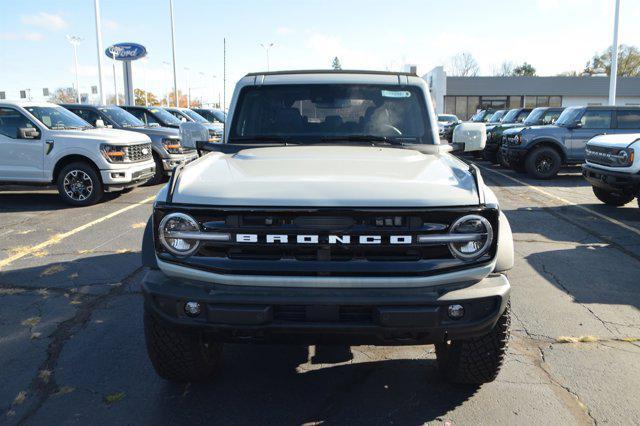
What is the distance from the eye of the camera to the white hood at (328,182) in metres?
2.58

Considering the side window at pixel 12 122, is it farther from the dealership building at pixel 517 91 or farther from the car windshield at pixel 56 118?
the dealership building at pixel 517 91

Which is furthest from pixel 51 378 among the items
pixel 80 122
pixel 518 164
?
pixel 518 164

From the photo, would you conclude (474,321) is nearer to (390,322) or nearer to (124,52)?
(390,322)

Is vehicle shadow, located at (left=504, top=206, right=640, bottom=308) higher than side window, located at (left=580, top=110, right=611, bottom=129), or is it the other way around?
side window, located at (left=580, top=110, right=611, bottom=129)

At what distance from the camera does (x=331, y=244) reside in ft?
8.45

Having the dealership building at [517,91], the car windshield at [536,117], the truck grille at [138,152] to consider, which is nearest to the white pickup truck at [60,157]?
the truck grille at [138,152]

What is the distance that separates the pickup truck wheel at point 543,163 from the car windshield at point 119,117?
9517 mm

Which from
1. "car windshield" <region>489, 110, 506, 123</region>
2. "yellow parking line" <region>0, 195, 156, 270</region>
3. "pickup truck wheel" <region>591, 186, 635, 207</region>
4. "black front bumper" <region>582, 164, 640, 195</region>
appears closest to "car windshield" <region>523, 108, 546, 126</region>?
"car windshield" <region>489, 110, 506, 123</region>

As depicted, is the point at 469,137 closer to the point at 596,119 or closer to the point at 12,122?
the point at 12,122

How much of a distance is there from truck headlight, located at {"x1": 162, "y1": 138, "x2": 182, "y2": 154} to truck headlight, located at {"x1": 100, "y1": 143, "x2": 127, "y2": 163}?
2.48m

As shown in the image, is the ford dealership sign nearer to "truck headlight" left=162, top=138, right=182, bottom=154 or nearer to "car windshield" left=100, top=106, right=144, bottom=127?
"car windshield" left=100, top=106, right=144, bottom=127

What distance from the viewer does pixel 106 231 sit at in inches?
296

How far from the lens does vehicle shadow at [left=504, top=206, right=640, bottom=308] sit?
5016 mm

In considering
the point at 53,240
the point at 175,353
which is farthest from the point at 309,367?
the point at 53,240
